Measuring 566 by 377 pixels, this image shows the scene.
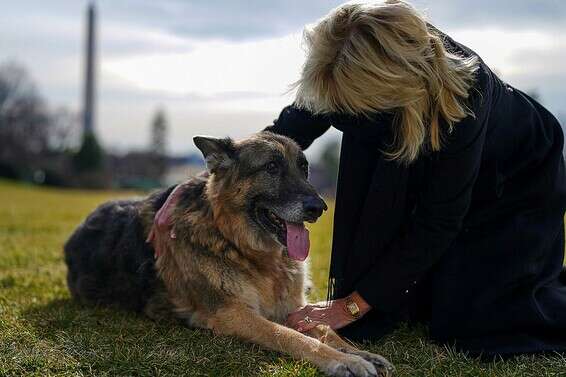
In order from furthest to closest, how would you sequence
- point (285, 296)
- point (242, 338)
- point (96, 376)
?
1. point (285, 296)
2. point (242, 338)
3. point (96, 376)

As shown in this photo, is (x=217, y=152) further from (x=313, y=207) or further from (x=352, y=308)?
(x=352, y=308)

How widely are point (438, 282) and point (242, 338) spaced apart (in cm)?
141

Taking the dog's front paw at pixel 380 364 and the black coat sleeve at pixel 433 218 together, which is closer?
the dog's front paw at pixel 380 364

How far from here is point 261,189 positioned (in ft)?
15.6

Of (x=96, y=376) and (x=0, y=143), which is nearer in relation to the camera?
(x=96, y=376)

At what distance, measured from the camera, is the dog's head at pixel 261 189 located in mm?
4637

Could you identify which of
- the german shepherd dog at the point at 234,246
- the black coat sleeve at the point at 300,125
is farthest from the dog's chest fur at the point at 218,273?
the black coat sleeve at the point at 300,125

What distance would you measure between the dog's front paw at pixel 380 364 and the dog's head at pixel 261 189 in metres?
0.99

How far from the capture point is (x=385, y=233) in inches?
174

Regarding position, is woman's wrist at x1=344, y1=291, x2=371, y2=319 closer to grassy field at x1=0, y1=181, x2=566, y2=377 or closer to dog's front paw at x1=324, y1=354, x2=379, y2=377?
grassy field at x1=0, y1=181, x2=566, y2=377

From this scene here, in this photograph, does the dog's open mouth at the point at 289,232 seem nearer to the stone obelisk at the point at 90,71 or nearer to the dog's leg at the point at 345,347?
the dog's leg at the point at 345,347

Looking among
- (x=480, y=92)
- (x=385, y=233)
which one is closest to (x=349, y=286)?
(x=385, y=233)

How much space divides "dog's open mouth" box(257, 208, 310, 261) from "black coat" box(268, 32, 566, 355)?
230 mm

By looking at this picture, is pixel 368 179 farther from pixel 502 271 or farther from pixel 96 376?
pixel 96 376
